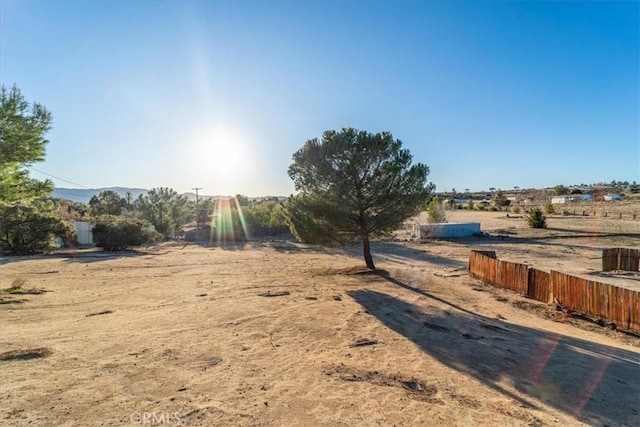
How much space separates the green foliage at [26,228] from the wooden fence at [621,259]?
37223 millimetres

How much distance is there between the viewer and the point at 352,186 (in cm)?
1630

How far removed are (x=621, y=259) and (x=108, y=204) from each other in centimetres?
6905

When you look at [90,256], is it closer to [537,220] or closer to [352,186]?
[352,186]

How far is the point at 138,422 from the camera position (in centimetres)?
401

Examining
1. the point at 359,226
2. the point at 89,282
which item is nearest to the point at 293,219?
the point at 359,226

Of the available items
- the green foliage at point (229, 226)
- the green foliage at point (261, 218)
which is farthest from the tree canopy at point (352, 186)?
the green foliage at point (261, 218)

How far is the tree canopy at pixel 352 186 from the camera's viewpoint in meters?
16.1

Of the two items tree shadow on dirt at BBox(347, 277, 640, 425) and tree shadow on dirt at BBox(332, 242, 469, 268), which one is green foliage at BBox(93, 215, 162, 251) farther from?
tree shadow on dirt at BBox(347, 277, 640, 425)

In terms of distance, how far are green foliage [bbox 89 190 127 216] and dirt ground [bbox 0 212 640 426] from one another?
50900mm

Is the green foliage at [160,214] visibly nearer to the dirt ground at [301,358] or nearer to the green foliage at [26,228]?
the green foliage at [26,228]

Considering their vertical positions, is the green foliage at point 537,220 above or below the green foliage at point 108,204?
below

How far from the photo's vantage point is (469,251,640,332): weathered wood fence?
10133mm

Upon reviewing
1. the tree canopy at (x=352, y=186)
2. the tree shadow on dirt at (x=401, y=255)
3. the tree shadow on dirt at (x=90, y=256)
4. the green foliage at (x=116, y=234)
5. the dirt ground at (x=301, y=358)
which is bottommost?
the tree shadow on dirt at (x=401, y=255)

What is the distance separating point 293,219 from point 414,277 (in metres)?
6.75
